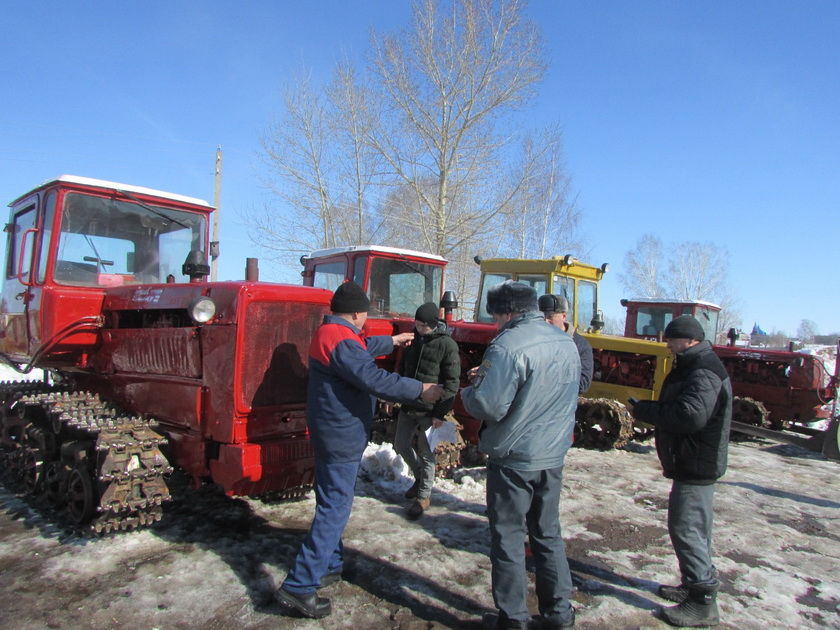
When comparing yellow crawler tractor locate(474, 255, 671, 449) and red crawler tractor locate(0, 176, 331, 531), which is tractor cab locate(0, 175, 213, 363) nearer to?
red crawler tractor locate(0, 176, 331, 531)

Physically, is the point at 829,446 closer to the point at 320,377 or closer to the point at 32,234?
the point at 320,377

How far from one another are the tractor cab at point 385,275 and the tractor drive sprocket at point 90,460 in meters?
3.06

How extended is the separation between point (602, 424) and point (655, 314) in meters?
5.16

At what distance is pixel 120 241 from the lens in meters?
5.27

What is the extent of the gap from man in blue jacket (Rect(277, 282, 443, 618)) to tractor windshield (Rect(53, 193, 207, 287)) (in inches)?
109

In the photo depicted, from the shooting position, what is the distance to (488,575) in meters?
3.75

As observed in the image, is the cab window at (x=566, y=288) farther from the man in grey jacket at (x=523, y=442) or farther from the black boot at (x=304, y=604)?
the black boot at (x=304, y=604)

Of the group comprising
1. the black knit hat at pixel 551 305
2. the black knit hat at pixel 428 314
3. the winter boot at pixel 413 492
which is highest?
the black knit hat at pixel 551 305

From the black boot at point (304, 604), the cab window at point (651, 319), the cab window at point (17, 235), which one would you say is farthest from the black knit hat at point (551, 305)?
A: the cab window at point (651, 319)

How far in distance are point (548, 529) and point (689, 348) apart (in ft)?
4.43

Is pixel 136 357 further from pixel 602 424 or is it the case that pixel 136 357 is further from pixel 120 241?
pixel 602 424

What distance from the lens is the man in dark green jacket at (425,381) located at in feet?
15.8

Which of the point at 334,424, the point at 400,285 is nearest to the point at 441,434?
the point at 334,424

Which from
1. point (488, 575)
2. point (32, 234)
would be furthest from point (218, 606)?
point (32, 234)
